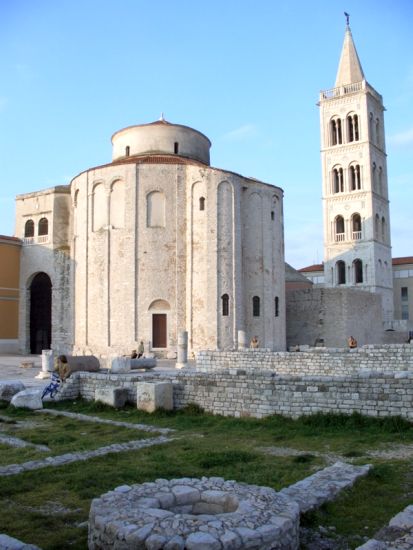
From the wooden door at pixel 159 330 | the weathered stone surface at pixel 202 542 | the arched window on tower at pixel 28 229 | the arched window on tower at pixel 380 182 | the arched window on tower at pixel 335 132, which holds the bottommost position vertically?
the weathered stone surface at pixel 202 542

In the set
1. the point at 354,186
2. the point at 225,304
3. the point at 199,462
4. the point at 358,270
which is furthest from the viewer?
the point at 354,186

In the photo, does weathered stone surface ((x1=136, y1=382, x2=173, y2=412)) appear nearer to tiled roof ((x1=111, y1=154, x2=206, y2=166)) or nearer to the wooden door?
the wooden door

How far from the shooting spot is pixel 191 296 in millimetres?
25734

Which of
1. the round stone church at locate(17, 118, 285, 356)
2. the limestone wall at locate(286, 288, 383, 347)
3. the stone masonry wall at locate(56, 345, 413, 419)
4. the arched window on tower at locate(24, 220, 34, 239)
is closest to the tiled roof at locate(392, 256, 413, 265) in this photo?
the limestone wall at locate(286, 288, 383, 347)

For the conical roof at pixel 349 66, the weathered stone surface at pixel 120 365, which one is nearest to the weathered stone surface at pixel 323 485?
the weathered stone surface at pixel 120 365

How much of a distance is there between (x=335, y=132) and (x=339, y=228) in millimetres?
8673

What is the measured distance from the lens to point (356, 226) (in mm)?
46719

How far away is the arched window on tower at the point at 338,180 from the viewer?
156 feet

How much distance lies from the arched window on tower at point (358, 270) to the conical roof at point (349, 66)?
16.0 meters

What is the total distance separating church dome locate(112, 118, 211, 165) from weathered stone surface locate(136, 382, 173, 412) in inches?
789

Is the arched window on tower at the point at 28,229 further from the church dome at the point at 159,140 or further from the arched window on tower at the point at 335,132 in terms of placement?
the arched window on tower at the point at 335,132

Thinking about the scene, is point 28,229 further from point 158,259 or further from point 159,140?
point 158,259

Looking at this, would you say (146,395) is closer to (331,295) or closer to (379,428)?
(379,428)

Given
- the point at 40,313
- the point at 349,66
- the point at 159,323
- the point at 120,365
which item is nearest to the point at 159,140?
the point at 159,323
